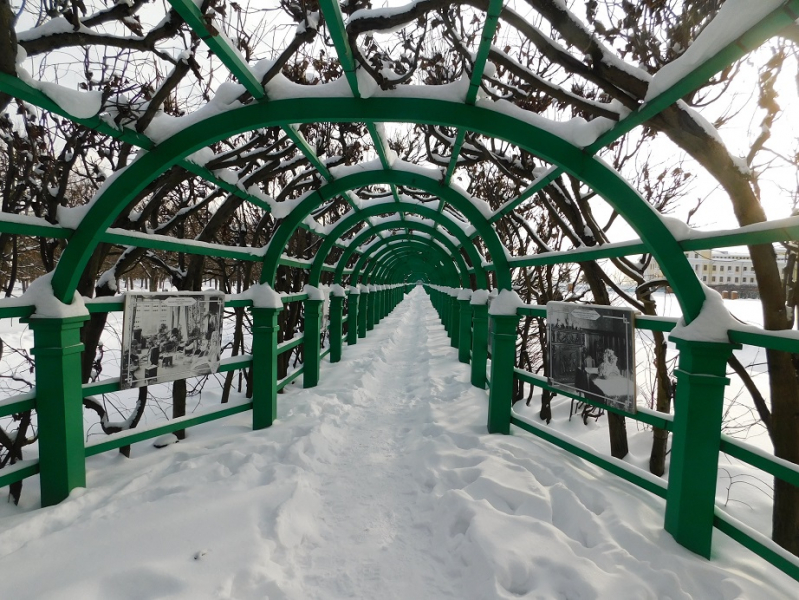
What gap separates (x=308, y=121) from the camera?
2.38 m

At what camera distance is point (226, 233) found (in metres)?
6.07

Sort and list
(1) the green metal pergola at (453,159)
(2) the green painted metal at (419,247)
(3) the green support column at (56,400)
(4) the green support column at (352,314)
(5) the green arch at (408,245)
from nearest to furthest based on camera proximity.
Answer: (1) the green metal pergola at (453,159) → (3) the green support column at (56,400) → (2) the green painted metal at (419,247) → (5) the green arch at (408,245) → (4) the green support column at (352,314)

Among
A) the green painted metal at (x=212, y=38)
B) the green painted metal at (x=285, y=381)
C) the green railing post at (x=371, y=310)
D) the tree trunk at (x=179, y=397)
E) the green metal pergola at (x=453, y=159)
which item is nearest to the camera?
the green painted metal at (x=212, y=38)

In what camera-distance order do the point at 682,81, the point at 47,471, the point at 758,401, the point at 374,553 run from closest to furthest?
the point at 682,81
the point at 374,553
the point at 47,471
the point at 758,401

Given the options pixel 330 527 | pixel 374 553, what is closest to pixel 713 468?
pixel 374 553

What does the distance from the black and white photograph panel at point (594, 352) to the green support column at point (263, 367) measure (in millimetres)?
2665

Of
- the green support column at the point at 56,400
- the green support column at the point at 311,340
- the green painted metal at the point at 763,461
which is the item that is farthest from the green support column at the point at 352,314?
the green painted metal at the point at 763,461

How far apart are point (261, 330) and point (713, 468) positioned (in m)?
3.64

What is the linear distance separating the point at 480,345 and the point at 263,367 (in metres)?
3.24

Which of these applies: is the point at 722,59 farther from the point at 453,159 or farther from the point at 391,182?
the point at 391,182

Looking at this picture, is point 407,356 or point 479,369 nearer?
point 479,369

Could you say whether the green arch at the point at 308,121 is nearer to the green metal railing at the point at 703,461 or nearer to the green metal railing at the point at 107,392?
the green metal railing at the point at 107,392

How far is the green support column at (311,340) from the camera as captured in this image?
18.0 feet

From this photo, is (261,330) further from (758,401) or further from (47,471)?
(758,401)
